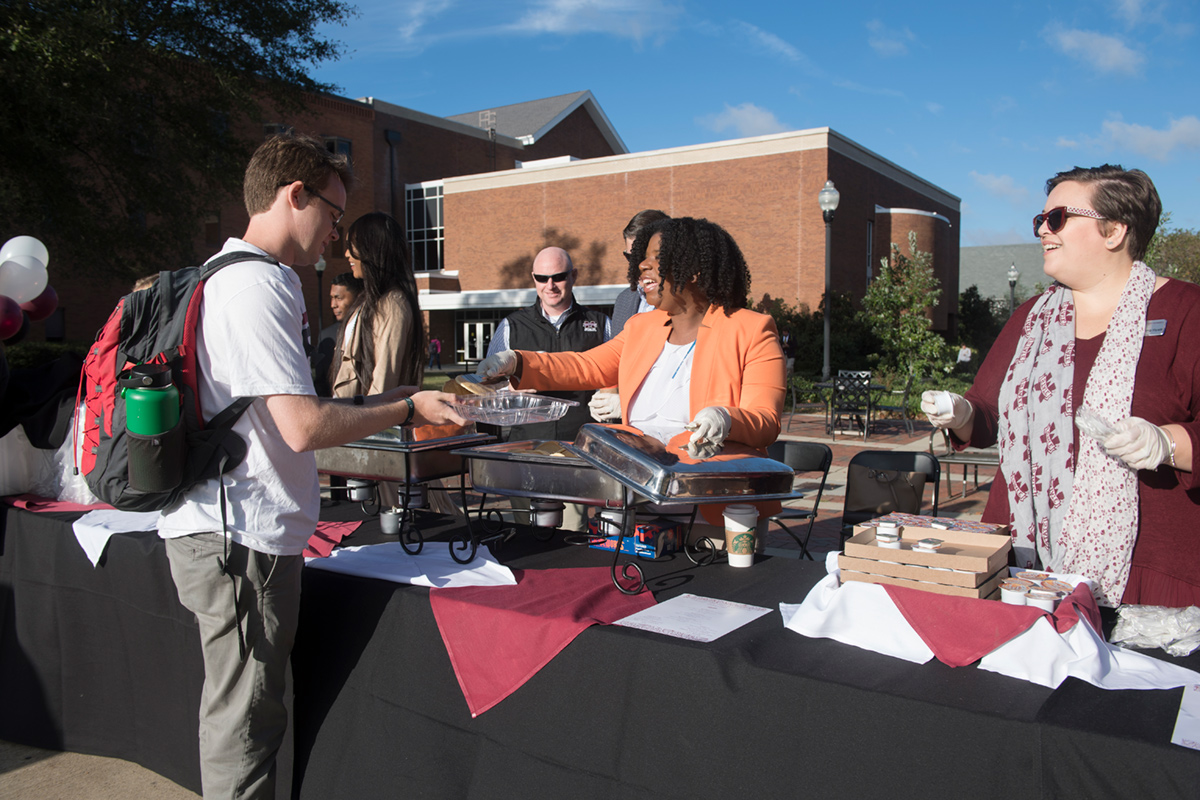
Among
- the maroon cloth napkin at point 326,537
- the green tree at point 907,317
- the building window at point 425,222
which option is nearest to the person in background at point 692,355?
the maroon cloth napkin at point 326,537

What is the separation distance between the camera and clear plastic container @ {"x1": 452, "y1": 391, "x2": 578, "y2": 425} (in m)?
2.24

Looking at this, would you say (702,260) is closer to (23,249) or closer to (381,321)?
(381,321)

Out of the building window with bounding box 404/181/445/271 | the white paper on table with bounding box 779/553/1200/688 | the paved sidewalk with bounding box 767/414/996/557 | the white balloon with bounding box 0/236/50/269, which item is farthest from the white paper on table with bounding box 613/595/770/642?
the building window with bounding box 404/181/445/271

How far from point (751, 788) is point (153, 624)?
2008 mm

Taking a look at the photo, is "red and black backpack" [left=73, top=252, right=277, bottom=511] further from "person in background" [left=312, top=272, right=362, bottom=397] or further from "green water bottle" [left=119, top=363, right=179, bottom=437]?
"person in background" [left=312, top=272, right=362, bottom=397]

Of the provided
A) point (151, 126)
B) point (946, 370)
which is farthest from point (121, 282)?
point (946, 370)

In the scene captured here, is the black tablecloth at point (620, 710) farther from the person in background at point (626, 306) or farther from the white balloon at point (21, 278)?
the white balloon at point (21, 278)

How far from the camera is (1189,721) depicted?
1.35 m

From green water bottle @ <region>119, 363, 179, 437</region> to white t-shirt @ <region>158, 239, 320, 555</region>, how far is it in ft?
0.36

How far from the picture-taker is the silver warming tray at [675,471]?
1993 mm

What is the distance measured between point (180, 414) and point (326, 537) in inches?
45.7

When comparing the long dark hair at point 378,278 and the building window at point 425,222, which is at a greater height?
the building window at point 425,222

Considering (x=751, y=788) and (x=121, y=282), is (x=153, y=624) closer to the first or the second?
(x=751, y=788)

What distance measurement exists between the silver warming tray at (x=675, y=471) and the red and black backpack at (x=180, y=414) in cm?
89
